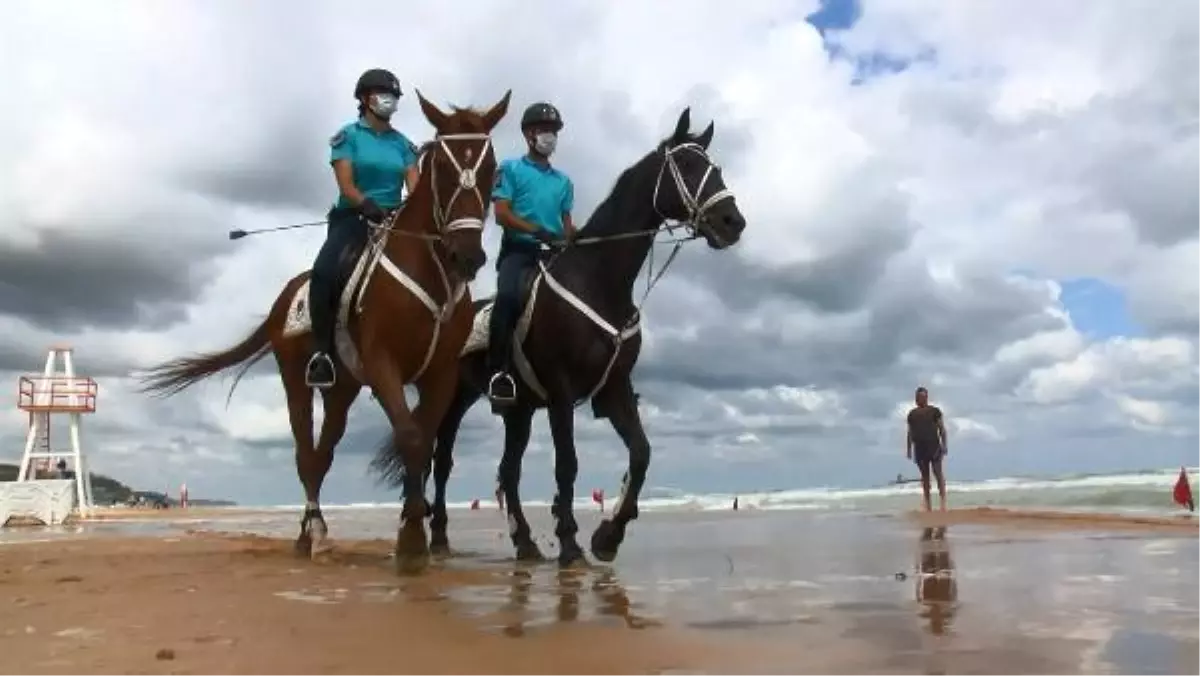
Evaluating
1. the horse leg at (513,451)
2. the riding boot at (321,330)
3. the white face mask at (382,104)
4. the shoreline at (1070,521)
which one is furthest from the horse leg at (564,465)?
the shoreline at (1070,521)

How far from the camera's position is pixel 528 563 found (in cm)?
773

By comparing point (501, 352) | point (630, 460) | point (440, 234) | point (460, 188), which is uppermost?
point (460, 188)

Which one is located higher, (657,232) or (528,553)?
(657,232)

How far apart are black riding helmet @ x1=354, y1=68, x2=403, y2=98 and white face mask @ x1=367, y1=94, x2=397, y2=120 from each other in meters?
0.04

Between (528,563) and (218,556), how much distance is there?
2.58 metres

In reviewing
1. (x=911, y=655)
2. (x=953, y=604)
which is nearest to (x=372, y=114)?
(x=953, y=604)

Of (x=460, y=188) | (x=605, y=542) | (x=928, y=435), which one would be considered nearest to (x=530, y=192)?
(x=460, y=188)

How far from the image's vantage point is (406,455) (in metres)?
6.79

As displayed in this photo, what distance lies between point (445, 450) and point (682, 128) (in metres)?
3.96

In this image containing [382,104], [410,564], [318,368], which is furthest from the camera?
[382,104]

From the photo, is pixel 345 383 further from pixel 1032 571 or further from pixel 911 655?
pixel 911 655

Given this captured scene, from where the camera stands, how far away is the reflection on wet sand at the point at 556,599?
14.6 ft

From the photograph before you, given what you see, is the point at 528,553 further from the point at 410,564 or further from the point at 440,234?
the point at 440,234

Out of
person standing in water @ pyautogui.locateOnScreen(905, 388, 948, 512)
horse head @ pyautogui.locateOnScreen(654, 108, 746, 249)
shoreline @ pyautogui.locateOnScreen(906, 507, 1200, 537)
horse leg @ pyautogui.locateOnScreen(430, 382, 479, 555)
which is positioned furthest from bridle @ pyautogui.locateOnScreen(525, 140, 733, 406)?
person standing in water @ pyautogui.locateOnScreen(905, 388, 948, 512)
